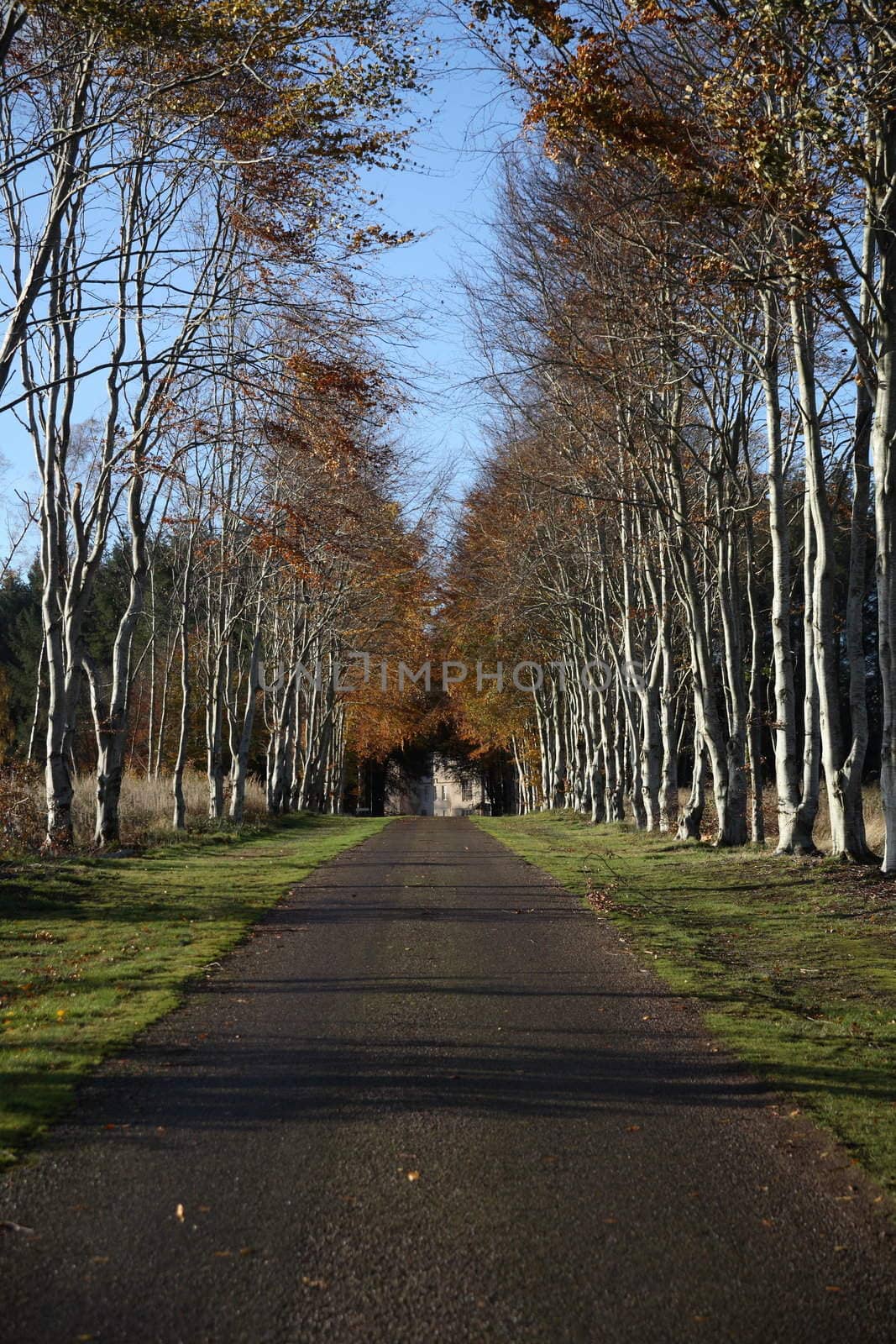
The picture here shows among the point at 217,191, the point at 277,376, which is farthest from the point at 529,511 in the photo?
the point at 277,376

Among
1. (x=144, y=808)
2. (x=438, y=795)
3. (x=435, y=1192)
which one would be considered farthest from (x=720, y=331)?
(x=438, y=795)

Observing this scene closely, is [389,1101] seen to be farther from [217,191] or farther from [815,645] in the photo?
[217,191]

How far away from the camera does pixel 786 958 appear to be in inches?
384

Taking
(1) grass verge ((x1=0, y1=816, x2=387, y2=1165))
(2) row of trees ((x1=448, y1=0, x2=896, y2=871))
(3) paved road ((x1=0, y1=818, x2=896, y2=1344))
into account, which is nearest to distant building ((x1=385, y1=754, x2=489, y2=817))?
(2) row of trees ((x1=448, y1=0, x2=896, y2=871))

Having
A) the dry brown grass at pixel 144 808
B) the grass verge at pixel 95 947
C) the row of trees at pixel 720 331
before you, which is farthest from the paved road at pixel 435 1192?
the dry brown grass at pixel 144 808

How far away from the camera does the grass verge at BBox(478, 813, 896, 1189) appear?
233 inches

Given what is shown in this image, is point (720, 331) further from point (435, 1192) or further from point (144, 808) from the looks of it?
point (144, 808)

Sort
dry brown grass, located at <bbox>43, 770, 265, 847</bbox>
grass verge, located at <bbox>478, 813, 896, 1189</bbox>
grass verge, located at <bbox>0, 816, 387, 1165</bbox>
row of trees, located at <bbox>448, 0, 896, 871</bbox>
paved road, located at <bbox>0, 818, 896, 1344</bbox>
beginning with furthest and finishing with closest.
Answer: dry brown grass, located at <bbox>43, 770, 265, 847</bbox> → row of trees, located at <bbox>448, 0, 896, 871</bbox> → grass verge, located at <bbox>0, 816, 387, 1165</bbox> → grass verge, located at <bbox>478, 813, 896, 1189</bbox> → paved road, located at <bbox>0, 818, 896, 1344</bbox>

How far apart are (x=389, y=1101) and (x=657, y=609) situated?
18936 millimetres

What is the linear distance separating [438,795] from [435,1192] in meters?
114

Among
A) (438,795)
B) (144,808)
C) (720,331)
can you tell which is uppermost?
(720,331)

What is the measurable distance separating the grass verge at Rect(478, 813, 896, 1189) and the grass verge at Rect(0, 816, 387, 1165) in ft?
12.0

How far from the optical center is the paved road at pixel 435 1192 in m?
3.61

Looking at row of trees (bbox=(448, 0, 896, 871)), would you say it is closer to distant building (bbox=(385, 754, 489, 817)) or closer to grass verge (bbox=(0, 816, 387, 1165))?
grass verge (bbox=(0, 816, 387, 1165))
